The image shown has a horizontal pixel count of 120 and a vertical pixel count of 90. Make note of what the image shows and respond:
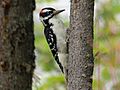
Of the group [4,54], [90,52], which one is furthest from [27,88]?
[90,52]

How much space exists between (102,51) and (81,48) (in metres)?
1.79

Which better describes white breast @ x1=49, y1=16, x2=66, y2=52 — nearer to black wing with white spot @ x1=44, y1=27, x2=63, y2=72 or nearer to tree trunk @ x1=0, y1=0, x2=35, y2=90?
black wing with white spot @ x1=44, y1=27, x2=63, y2=72

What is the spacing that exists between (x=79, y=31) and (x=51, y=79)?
2592 millimetres

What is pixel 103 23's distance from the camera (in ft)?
13.2

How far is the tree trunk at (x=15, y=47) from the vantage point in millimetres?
2115

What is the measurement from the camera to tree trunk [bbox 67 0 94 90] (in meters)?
2.13

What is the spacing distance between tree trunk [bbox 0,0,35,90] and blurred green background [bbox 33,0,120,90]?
0.68m

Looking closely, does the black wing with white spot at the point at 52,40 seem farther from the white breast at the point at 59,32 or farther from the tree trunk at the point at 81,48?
the tree trunk at the point at 81,48

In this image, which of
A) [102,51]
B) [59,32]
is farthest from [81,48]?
[102,51]

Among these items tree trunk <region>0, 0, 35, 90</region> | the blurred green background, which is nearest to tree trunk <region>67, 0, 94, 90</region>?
tree trunk <region>0, 0, 35, 90</region>

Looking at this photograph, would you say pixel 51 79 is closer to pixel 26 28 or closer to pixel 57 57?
pixel 57 57

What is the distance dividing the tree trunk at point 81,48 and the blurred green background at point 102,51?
0.70 metres

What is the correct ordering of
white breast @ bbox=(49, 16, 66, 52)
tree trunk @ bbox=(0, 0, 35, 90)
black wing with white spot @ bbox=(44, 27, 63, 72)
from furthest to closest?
1. black wing with white spot @ bbox=(44, 27, 63, 72)
2. white breast @ bbox=(49, 16, 66, 52)
3. tree trunk @ bbox=(0, 0, 35, 90)

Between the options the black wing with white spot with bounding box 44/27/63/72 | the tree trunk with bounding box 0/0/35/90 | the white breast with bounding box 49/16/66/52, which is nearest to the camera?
the tree trunk with bounding box 0/0/35/90
